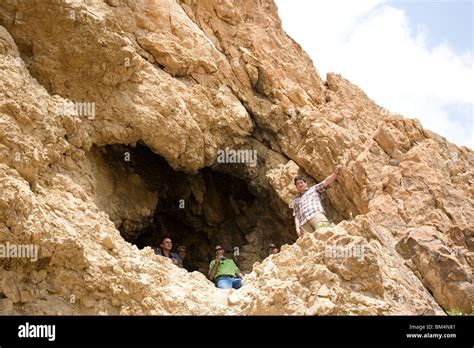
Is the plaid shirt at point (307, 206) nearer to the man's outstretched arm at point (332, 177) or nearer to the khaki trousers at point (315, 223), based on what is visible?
the khaki trousers at point (315, 223)

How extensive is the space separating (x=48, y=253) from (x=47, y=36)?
4302mm

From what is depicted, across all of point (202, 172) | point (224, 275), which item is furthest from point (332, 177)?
point (202, 172)

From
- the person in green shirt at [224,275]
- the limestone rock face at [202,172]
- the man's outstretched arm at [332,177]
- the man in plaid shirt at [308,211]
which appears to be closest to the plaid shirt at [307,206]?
the man in plaid shirt at [308,211]

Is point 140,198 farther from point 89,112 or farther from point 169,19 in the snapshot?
point 169,19

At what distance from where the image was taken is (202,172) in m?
14.5

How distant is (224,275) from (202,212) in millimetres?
3472

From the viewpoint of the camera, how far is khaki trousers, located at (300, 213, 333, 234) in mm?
10802

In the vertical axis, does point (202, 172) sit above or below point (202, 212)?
above

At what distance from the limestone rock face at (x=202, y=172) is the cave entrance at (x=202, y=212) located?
5 centimetres

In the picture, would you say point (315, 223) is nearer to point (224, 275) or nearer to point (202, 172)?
point (224, 275)

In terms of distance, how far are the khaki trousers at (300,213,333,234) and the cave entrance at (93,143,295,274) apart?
2614 mm

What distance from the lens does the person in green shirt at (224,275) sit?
36.6 feet

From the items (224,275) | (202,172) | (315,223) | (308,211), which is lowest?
(224,275)
